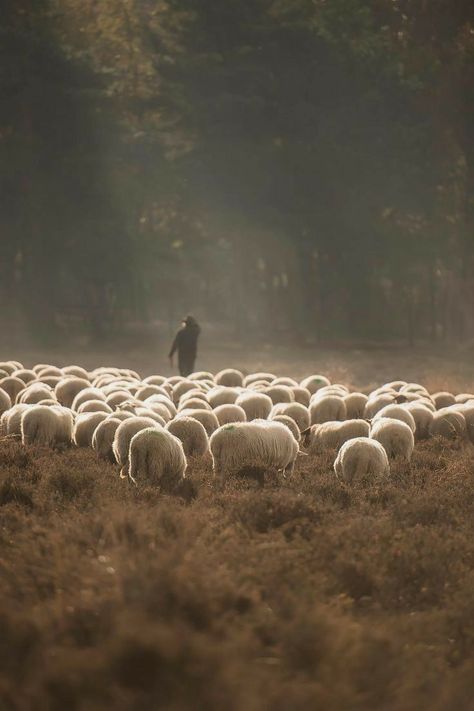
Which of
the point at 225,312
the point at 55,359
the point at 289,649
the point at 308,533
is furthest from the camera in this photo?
the point at 225,312

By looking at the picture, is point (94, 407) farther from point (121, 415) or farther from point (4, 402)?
point (4, 402)

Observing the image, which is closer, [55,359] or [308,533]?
[308,533]

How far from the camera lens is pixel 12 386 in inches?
826

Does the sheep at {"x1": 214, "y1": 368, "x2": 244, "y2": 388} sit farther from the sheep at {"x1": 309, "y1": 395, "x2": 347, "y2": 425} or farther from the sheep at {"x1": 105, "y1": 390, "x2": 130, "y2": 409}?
the sheep at {"x1": 105, "y1": 390, "x2": 130, "y2": 409}

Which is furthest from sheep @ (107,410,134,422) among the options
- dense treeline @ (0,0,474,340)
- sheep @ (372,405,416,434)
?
dense treeline @ (0,0,474,340)

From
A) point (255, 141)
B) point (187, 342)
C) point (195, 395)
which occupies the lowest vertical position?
point (195, 395)

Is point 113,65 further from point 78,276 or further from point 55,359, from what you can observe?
point 55,359

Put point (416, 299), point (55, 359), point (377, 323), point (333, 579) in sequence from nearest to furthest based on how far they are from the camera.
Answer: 1. point (333, 579)
2. point (55, 359)
3. point (377, 323)
4. point (416, 299)

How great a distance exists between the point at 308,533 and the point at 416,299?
148ft

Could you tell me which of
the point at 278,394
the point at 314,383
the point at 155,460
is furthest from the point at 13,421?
the point at 314,383

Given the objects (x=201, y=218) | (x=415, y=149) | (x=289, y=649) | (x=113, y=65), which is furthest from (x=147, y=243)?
(x=289, y=649)

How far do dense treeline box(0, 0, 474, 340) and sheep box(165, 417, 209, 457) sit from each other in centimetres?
3191

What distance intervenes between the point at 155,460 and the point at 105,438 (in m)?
2.29

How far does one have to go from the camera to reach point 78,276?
164 feet
